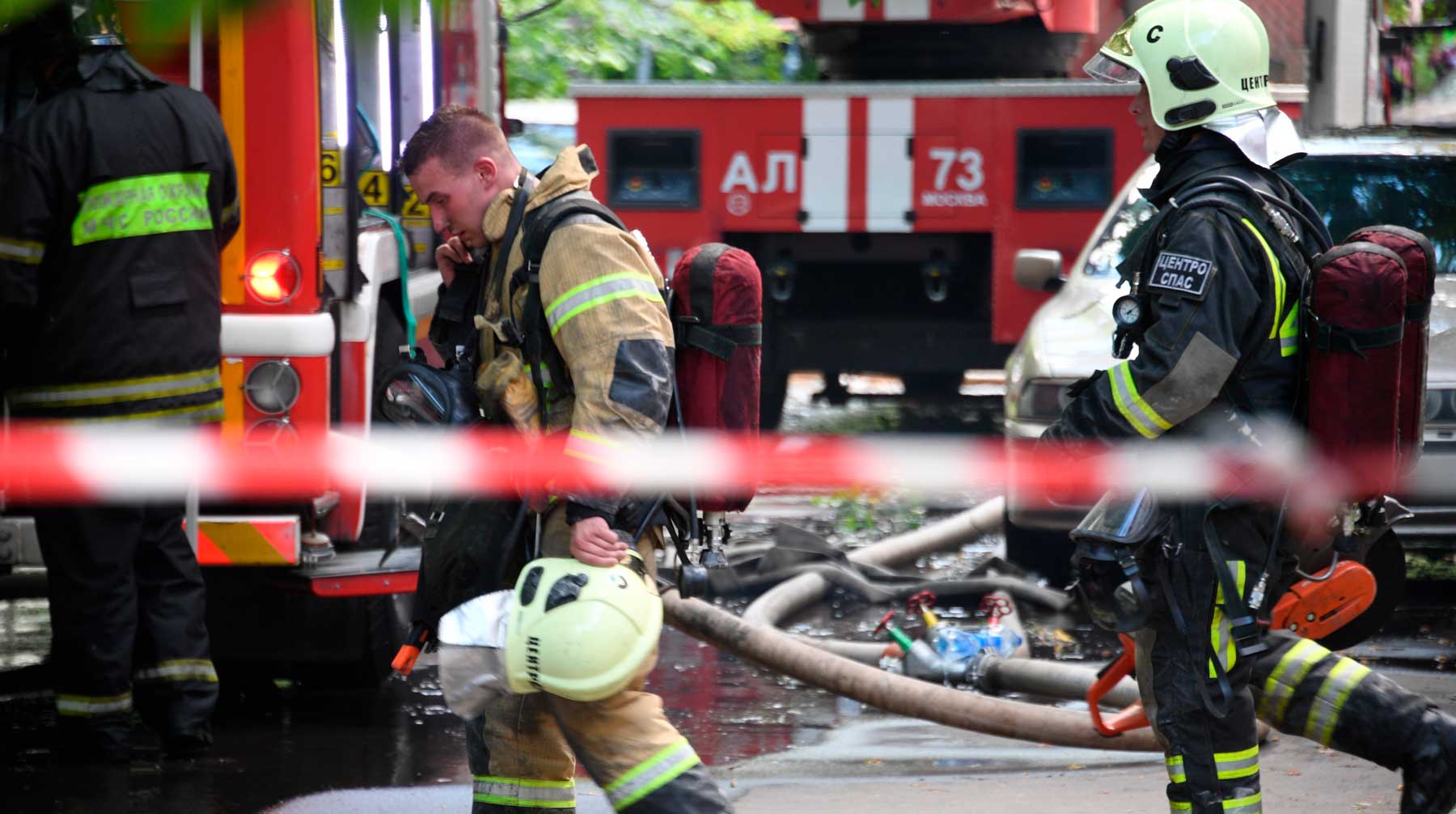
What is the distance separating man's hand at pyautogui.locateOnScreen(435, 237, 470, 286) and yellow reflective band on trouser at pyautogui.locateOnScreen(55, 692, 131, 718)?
1.76 metres

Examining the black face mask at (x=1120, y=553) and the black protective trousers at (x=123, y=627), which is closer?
the black face mask at (x=1120, y=553)

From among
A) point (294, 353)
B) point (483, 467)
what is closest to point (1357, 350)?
point (483, 467)

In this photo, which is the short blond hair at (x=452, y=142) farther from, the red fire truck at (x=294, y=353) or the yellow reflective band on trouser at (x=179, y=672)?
the yellow reflective band on trouser at (x=179, y=672)

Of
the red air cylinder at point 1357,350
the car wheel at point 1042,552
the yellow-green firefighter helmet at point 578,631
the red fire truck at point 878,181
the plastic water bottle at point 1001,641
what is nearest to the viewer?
the yellow-green firefighter helmet at point 578,631

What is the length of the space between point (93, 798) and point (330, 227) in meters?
1.59

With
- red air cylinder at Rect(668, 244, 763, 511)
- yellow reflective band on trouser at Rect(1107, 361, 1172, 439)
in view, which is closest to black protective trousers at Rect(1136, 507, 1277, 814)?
yellow reflective band on trouser at Rect(1107, 361, 1172, 439)

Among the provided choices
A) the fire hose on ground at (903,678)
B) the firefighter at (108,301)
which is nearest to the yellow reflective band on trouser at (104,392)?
the firefighter at (108,301)

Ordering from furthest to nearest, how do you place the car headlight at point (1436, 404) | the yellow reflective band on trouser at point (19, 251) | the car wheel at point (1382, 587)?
the car headlight at point (1436, 404) → the yellow reflective band on trouser at point (19, 251) → the car wheel at point (1382, 587)

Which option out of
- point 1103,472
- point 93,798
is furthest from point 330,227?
point 1103,472

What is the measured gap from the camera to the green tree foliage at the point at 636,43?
15578mm

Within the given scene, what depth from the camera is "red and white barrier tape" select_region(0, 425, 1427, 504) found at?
3504 millimetres

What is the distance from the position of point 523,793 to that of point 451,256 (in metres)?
1.05

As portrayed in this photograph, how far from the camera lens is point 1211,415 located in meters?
3.57

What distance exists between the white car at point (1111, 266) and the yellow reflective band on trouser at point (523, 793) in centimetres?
314
